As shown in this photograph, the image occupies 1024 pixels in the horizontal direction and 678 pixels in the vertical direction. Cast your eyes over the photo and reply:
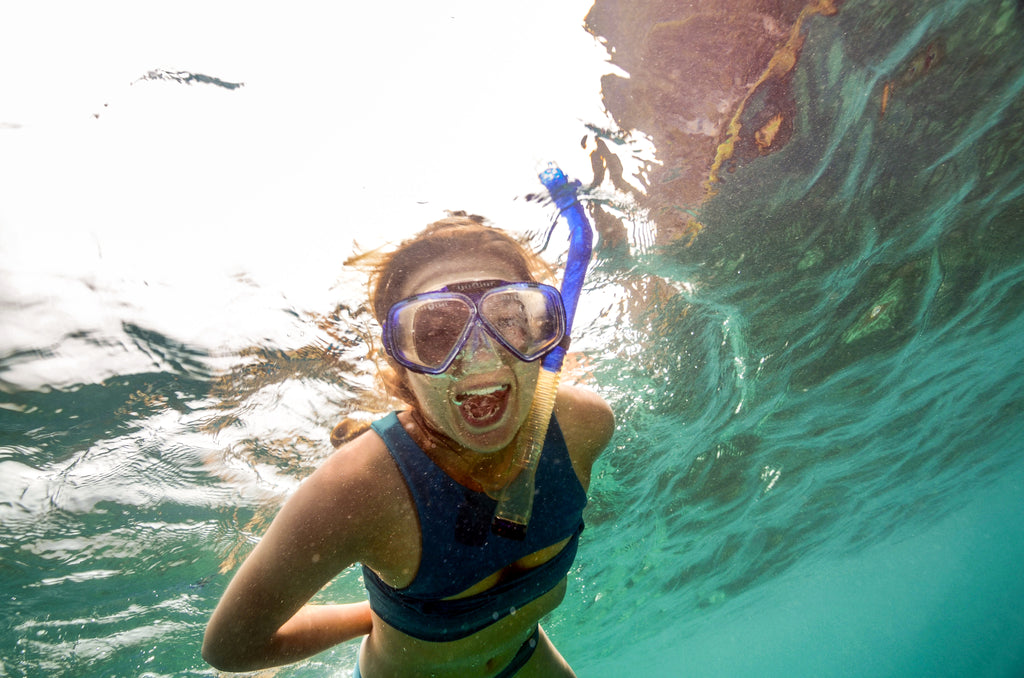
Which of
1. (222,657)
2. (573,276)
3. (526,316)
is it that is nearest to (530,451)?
(526,316)

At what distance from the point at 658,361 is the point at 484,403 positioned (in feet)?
28.3

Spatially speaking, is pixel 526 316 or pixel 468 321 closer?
pixel 468 321

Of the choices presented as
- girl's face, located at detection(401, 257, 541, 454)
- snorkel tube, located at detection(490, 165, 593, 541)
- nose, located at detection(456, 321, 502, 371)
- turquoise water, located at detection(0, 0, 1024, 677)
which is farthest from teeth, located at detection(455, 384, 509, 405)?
turquoise water, located at detection(0, 0, 1024, 677)

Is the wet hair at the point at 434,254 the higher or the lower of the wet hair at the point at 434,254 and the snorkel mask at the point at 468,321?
the higher

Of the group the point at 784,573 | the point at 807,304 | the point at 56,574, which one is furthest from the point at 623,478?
the point at 784,573

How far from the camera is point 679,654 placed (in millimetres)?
64500

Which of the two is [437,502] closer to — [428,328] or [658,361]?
[428,328]

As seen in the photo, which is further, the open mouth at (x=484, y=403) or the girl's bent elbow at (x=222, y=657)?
the open mouth at (x=484, y=403)

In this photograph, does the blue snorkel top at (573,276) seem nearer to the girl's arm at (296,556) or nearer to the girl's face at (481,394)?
the girl's face at (481,394)

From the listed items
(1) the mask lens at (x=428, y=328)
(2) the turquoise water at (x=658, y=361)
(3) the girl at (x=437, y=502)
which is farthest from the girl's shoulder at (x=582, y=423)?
(2) the turquoise water at (x=658, y=361)

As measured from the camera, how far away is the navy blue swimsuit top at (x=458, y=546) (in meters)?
3.33

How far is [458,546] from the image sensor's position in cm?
337

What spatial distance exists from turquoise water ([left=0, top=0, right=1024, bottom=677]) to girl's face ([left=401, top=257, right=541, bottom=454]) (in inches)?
131

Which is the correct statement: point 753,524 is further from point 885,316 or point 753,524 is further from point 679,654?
point 679,654
